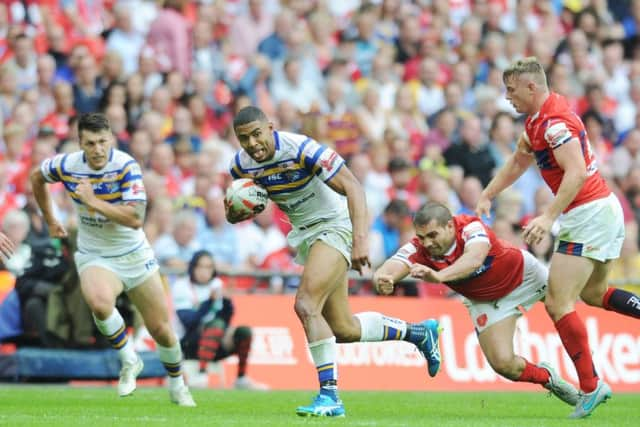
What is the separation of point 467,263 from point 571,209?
40.5 inches

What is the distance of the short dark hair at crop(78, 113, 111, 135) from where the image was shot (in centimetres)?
1202

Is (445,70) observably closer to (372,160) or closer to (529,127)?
(372,160)

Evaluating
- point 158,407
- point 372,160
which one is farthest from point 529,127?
point 372,160

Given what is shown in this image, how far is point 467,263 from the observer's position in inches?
430

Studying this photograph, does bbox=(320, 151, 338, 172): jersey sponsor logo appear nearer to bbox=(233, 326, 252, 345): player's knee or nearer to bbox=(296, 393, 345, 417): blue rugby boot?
bbox=(296, 393, 345, 417): blue rugby boot

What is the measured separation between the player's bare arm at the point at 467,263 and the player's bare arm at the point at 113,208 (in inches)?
110

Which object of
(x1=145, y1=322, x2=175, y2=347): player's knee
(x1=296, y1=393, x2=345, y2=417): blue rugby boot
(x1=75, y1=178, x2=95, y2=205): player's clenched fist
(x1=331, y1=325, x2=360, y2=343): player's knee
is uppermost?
(x1=75, y1=178, x2=95, y2=205): player's clenched fist

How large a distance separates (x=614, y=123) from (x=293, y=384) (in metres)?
9.40

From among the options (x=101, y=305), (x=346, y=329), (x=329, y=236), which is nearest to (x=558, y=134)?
(x=329, y=236)

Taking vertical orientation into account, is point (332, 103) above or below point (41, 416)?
above

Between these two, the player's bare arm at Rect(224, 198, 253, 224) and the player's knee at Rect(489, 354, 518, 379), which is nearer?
the player's bare arm at Rect(224, 198, 253, 224)

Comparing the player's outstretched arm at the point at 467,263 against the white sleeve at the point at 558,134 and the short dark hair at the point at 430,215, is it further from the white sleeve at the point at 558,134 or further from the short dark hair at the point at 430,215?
the white sleeve at the point at 558,134

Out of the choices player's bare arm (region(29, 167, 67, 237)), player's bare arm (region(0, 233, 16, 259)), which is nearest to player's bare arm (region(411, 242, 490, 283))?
player's bare arm (region(0, 233, 16, 259))

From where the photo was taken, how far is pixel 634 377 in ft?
57.7
